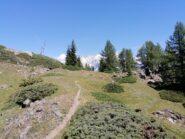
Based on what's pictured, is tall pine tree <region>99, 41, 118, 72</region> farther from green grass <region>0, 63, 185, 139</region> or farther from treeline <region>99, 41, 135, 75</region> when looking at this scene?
green grass <region>0, 63, 185, 139</region>

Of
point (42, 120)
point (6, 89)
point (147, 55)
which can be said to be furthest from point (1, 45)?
point (42, 120)

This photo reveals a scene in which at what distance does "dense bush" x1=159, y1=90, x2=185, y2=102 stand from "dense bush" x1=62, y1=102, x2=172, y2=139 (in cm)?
2204

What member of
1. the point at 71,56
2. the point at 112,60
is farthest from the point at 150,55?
the point at 71,56

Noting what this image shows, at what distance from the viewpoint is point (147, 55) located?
340 feet

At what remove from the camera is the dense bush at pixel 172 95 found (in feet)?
180

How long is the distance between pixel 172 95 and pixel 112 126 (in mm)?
29112

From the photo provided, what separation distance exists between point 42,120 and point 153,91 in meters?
30.4

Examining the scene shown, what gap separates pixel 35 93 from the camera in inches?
1831

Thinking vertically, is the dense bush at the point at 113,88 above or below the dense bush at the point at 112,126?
above

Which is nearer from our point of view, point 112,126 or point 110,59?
point 112,126

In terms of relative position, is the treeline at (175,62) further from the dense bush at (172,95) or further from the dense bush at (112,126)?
the dense bush at (112,126)

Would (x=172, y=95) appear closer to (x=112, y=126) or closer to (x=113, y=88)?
(x=113, y=88)

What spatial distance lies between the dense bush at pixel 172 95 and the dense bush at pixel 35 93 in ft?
72.7

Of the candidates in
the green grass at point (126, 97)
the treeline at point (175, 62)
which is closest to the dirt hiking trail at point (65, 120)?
the green grass at point (126, 97)
